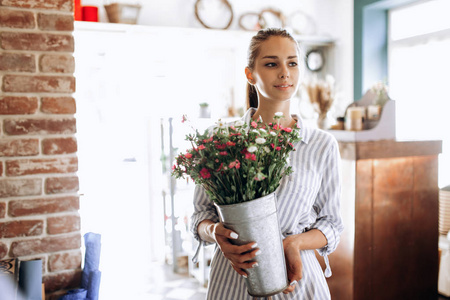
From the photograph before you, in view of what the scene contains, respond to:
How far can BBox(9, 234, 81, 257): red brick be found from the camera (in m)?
1.37

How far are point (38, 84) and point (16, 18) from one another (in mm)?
219

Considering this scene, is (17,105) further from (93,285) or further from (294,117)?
(294,117)

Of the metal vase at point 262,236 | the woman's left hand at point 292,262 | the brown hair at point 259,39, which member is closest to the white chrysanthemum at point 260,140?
the metal vase at point 262,236

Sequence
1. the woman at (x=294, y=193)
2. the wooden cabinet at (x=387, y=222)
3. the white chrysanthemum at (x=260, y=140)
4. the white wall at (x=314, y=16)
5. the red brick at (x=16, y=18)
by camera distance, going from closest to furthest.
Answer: the white chrysanthemum at (x=260, y=140)
the woman at (x=294, y=193)
the red brick at (x=16, y=18)
the wooden cabinet at (x=387, y=222)
the white wall at (x=314, y=16)

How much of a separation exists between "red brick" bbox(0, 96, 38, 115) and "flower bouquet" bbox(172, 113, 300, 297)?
0.74 meters

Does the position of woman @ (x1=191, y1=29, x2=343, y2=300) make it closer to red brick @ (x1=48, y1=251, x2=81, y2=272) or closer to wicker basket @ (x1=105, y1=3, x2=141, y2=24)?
red brick @ (x1=48, y1=251, x2=81, y2=272)

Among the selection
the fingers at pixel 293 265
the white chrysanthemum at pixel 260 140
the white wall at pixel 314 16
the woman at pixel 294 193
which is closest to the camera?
the white chrysanthemum at pixel 260 140

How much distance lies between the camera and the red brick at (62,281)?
4.61 ft

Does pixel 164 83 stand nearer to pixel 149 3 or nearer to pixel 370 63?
pixel 149 3

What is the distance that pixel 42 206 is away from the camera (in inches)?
54.7

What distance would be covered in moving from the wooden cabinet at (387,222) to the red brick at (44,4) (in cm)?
171

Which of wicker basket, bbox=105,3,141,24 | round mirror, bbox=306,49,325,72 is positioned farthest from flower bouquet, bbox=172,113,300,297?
round mirror, bbox=306,49,325,72

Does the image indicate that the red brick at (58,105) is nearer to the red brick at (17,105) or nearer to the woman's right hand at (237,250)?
the red brick at (17,105)

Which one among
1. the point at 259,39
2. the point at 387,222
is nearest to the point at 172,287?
the point at 387,222
